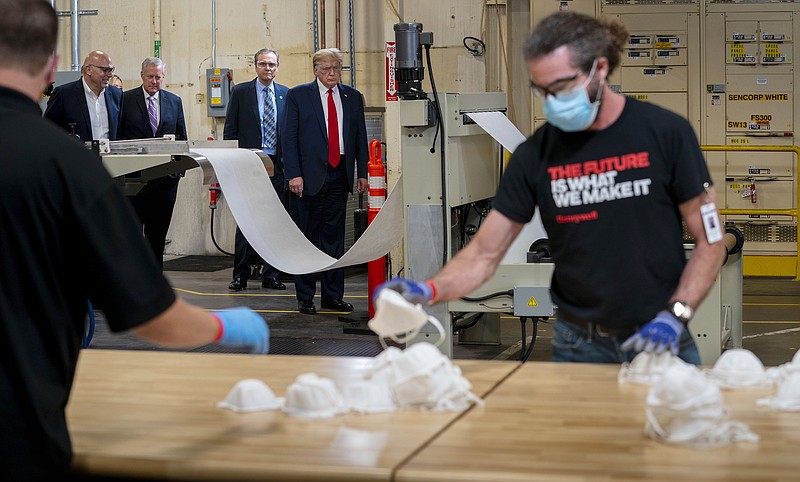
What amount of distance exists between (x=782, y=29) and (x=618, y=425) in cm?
820

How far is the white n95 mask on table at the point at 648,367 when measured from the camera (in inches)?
105

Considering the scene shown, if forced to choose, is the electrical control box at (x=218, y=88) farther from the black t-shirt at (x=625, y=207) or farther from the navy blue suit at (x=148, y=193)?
the black t-shirt at (x=625, y=207)

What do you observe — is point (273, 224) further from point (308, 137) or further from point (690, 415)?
point (690, 415)

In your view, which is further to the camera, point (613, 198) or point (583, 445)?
point (613, 198)

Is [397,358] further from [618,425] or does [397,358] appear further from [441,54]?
[441,54]

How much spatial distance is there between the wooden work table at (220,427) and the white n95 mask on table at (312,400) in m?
0.03

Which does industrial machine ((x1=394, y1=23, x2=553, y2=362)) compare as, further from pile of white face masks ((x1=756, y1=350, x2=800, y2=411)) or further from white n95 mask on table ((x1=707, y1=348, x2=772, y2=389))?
pile of white face masks ((x1=756, y1=350, x2=800, y2=411))

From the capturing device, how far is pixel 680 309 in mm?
2730

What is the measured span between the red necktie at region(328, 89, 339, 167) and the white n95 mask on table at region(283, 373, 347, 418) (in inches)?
204

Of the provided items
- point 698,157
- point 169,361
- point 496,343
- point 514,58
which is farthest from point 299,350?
point 514,58

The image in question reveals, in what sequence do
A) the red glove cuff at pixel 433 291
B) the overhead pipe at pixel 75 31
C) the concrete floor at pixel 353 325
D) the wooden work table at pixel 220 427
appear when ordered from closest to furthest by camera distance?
the wooden work table at pixel 220 427
the red glove cuff at pixel 433 291
the concrete floor at pixel 353 325
the overhead pipe at pixel 75 31

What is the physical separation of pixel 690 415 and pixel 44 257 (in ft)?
4.22

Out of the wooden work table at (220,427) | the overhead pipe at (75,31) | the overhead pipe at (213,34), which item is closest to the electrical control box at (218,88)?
the overhead pipe at (213,34)

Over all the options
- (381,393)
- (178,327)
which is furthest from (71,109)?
(178,327)
